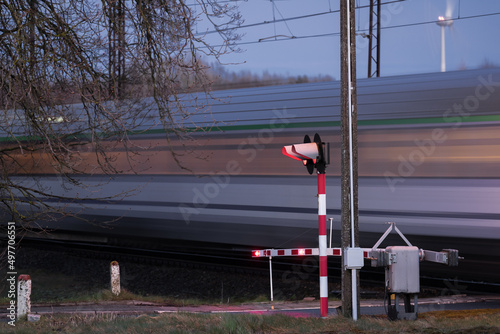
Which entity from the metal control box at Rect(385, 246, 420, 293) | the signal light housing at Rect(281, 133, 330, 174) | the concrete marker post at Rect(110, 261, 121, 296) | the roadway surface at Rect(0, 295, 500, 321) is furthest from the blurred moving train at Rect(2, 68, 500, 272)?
the signal light housing at Rect(281, 133, 330, 174)

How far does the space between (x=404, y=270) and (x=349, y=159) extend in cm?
146

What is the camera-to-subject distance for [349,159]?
7734 mm

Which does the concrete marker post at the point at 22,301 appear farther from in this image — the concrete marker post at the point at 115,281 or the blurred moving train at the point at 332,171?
the concrete marker post at the point at 115,281

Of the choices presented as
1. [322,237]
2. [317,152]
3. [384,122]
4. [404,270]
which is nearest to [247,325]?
[322,237]

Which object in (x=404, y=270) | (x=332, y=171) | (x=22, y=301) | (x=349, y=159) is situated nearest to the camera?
(x=404, y=270)

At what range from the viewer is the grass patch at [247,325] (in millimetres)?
6199

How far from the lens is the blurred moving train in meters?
10.6

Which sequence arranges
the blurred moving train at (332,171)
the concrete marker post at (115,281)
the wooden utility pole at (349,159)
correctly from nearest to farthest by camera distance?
the wooden utility pole at (349,159), the blurred moving train at (332,171), the concrete marker post at (115,281)

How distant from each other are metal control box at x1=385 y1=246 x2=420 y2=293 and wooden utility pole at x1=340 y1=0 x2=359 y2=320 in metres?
0.47

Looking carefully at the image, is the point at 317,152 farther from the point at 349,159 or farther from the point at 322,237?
the point at 322,237

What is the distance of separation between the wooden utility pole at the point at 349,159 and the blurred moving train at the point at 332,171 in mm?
3590

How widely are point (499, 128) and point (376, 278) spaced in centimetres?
396

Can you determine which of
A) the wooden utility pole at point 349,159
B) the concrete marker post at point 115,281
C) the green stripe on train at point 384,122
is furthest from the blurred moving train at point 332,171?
the wooden utility pole at point 349,159

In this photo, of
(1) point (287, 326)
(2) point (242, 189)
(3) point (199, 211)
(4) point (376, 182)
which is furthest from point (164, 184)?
(1) point (287, 326)
